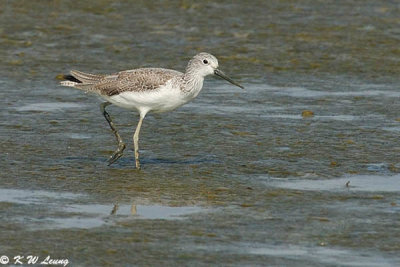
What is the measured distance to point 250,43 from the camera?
1830 centimetres

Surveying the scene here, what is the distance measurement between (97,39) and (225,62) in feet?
8.38

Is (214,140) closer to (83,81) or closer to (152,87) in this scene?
(152,87)

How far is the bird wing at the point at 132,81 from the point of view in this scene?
39.0 ft

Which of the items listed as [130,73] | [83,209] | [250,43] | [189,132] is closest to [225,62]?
[250,43]

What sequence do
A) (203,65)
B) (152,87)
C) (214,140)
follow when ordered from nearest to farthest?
(152,87)
(203,65)
(214,140)

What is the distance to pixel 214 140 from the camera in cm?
1316

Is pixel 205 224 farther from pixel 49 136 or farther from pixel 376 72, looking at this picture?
pixel 376 72

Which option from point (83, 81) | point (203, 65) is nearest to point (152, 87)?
point (203, 65)

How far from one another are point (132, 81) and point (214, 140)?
1603 millimetres

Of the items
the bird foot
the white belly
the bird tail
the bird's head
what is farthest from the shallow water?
the bird's head

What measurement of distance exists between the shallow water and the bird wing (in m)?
0.78

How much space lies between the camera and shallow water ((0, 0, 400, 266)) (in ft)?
30.0

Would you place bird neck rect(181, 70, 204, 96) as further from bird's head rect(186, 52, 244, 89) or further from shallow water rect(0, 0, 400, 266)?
shallow water rect(0, 0, 400, 266)

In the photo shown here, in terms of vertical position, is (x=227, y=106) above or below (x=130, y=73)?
below
